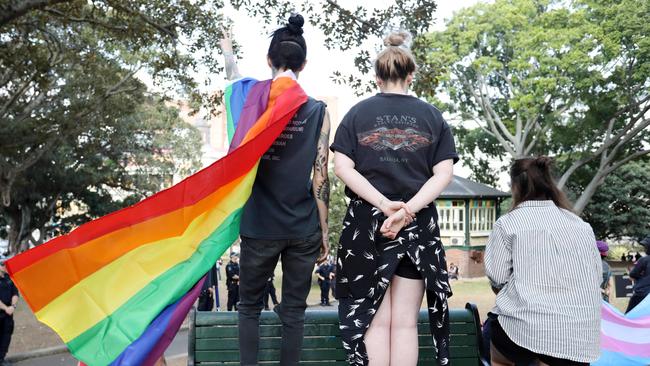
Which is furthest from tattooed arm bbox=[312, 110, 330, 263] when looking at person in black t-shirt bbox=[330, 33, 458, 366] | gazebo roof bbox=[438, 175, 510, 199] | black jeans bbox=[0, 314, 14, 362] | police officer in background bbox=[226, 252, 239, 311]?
gazebo roof bbox=[438, 175, 510, 199]

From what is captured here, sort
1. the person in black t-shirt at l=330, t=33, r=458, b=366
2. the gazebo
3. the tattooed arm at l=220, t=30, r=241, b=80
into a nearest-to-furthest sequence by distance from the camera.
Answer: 1. the person in black t-shirt at l=330, t=33, r=458, b=366
2. the tattooed arm at l=220, t=30, r=241, b=80
3. the gazebo

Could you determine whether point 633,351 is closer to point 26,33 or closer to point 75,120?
point 26,33

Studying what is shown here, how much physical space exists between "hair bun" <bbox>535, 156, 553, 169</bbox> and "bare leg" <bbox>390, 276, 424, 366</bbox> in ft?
3.75

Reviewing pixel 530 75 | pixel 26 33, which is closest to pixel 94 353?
pixel 26 33

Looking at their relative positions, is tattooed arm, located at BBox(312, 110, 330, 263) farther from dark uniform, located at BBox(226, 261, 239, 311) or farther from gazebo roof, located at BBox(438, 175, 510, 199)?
gazebo roof, located at BBox(438, 175, 510, 199)

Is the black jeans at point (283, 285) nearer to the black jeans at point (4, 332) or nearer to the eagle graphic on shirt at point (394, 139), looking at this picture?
the eagle graphic on shirt at point (394, 139)

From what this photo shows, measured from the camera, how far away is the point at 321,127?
398 centimetres

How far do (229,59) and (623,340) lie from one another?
14.7ft

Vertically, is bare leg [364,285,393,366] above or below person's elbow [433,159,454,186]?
below

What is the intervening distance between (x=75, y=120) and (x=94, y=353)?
22.0 m

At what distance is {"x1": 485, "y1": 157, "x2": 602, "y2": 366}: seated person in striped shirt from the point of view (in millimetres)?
3691

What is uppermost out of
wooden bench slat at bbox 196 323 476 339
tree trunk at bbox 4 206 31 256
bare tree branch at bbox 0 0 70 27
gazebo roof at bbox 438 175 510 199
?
bare tree branch at bbox 0 0 70 27

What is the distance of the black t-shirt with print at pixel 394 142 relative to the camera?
3.43 meters

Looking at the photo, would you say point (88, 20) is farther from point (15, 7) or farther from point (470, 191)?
point (470, 191)
